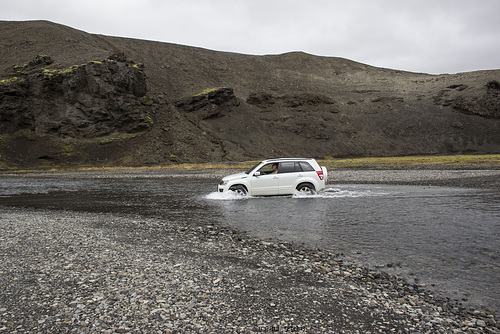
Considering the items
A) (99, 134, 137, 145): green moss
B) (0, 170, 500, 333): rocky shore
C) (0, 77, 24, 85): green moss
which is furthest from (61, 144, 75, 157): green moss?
(0, 170, 500, 333): rocky shore

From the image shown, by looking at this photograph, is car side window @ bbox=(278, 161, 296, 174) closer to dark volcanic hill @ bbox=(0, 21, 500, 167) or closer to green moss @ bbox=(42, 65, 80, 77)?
dark volcanic hill @ bbox=(0, 21, 500, 167)

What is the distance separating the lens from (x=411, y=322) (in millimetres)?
4609

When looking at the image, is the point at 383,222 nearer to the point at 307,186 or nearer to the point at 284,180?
the point at 307,186

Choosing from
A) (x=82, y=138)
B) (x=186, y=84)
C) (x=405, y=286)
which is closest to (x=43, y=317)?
(x=405, y=286)

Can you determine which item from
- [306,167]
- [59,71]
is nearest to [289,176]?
[306,167]

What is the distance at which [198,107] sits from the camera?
76.4 metres

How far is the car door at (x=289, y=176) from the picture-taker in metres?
16.7

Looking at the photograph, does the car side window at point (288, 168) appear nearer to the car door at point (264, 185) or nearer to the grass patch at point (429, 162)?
the car door at point (264, 185)

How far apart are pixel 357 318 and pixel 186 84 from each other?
84.7m

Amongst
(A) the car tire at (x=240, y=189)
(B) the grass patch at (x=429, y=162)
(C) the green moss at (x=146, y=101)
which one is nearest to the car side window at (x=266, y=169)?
(A) the car tire at (x=240, y=189)

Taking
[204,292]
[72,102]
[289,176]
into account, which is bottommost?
[204,292]

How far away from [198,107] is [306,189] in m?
62.7

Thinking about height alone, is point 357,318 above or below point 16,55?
below

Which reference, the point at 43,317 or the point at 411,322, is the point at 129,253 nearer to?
the point at 43,317
